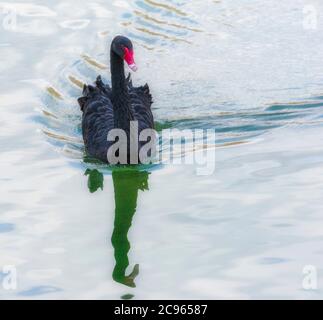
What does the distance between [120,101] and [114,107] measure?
3.2 inches

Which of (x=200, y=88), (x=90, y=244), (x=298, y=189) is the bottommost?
(x=90, y=244)

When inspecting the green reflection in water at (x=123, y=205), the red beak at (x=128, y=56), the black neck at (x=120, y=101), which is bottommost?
the green reflection in water at (x=123, y=205)

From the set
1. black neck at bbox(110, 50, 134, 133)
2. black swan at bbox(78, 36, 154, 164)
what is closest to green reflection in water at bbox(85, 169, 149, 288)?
black swan at bbox(78, 36, 154, 164)

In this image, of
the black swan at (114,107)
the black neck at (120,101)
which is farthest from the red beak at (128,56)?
the black neck at (120,101)

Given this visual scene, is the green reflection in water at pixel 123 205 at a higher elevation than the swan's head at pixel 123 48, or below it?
below

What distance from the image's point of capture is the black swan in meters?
8.35

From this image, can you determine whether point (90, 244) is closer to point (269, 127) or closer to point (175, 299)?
point (175, 299)

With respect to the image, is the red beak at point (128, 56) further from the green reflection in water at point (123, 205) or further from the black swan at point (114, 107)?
the green reflection in water at point (123, 205)

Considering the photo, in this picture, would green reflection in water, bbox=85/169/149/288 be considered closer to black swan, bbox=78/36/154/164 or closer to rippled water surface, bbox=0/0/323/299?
rippled water surface, bbox=0/0/323/299

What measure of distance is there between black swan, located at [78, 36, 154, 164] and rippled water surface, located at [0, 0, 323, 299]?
7.7 inches

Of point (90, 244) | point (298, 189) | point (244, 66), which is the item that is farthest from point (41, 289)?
point (244, 66)

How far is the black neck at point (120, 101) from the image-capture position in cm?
848

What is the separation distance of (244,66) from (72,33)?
2.14 m
